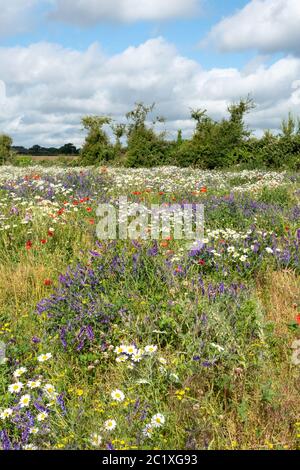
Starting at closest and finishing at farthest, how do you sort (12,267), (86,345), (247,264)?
(86,345) < (247,264) < (12,267)

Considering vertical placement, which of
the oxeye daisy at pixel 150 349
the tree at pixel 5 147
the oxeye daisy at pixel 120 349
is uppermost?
the tree at pixel 5 147

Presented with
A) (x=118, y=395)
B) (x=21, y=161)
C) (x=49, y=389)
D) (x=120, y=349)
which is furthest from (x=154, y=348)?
(x=21, y=161)

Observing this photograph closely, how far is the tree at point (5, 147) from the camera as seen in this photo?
32594 mm

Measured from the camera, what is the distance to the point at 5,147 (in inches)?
1308

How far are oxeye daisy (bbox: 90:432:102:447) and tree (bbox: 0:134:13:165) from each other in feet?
107

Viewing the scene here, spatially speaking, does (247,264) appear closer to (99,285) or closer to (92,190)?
(99,285)

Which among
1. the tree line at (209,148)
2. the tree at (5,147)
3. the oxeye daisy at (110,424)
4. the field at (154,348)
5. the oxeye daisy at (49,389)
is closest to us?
the oxeye daisy at (110,424)

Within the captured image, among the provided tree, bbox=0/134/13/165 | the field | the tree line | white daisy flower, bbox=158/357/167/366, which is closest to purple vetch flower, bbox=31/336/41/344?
the field

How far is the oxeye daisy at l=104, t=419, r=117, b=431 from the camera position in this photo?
2221mm

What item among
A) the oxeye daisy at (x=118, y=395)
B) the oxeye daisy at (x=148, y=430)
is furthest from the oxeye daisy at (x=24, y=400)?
the oxeye daisy at (x=148, y=430)

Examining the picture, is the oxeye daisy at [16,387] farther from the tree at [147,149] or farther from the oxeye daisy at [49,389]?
the tree at [147,149]

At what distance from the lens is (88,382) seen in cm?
293

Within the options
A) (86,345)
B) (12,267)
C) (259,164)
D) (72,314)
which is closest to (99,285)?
(72,314)
